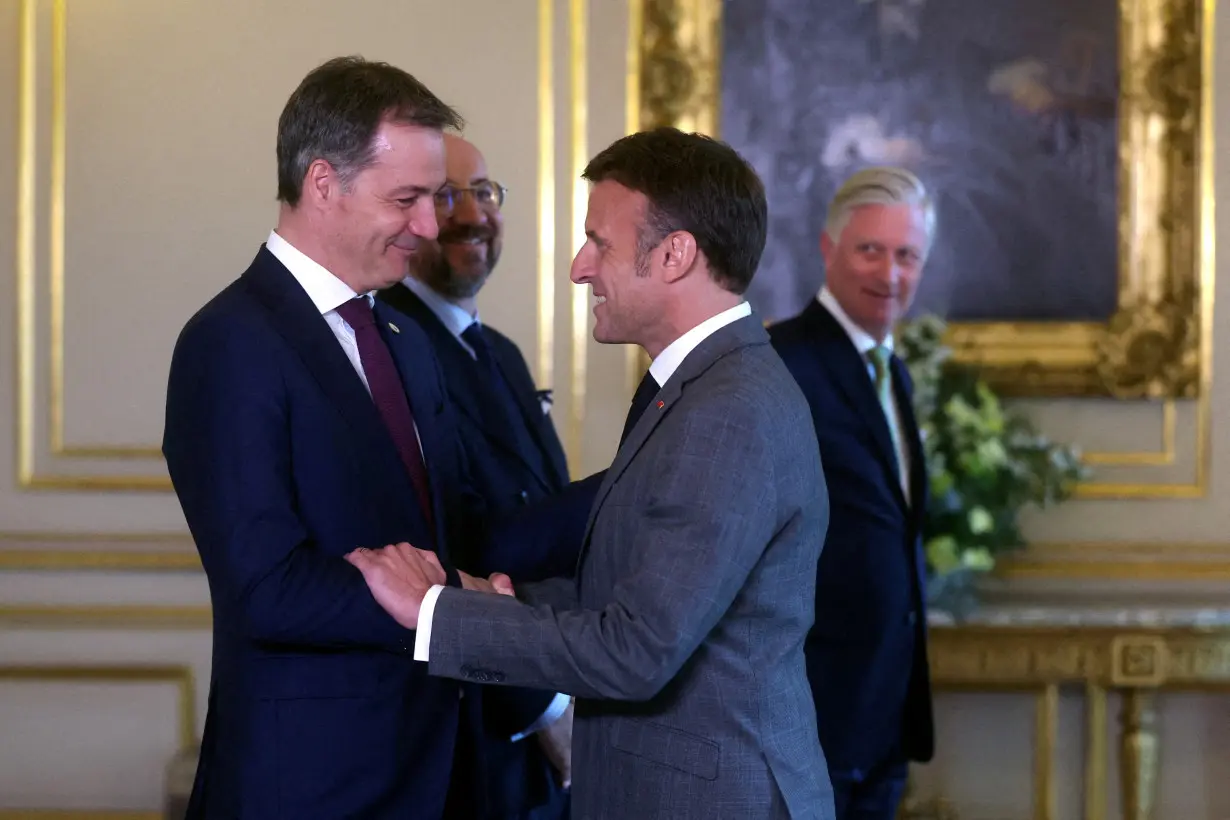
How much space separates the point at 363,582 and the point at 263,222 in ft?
9.22

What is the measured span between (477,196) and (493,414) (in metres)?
0.58

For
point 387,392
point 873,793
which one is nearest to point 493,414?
point 387,392

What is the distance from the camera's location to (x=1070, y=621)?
4176 mm

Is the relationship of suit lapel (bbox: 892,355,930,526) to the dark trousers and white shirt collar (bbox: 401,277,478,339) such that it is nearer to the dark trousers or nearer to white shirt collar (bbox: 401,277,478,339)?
the dark trousers

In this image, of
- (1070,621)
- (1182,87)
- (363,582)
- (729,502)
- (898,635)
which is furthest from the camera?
(1182,87)

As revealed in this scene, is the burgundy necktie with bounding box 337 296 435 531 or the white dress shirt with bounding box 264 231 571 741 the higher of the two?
the white dress shirt with bounding box 264 231 571 741

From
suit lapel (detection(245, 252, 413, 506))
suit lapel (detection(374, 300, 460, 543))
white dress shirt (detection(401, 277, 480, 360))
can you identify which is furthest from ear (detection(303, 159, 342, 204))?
white dress shirt (detection(401, 277, 480, 360))

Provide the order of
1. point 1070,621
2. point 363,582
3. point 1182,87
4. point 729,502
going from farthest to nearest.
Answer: point 1182,87, point 1070,621, point 363,582, point 729,502

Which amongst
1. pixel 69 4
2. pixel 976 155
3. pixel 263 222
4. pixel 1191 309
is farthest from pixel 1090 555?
pixel 69 4

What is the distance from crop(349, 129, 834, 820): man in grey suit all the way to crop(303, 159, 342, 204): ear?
0.40m

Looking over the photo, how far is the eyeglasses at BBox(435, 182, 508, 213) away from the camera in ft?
10.5

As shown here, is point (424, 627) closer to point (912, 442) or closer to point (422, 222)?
point (422, 222)

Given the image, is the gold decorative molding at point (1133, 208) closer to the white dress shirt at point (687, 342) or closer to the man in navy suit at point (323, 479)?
the man in navy suit at point (323, 479)

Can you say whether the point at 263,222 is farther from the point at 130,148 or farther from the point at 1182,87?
the point at 1182,87
